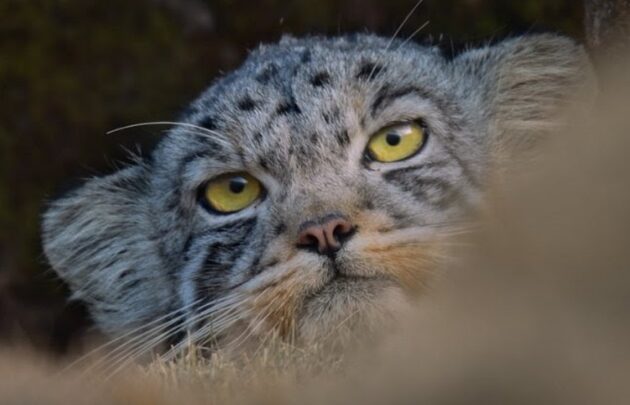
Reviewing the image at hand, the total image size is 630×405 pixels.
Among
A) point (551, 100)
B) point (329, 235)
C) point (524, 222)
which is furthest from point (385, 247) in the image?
point (524, 222)

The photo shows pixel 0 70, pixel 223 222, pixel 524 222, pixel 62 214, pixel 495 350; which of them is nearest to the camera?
pixel 495 350

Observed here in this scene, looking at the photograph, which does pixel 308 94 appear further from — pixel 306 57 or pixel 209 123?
pixel 209 123

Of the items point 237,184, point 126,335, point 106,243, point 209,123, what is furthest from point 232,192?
point 106,243

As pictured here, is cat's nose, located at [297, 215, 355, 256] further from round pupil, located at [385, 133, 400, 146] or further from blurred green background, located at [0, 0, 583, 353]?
blurred green background, located at [0, 0, 583, 353]

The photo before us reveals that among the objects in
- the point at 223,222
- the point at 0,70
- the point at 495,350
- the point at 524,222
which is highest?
the point at 0,70

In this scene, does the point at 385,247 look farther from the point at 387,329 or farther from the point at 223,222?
the point at 223,222
